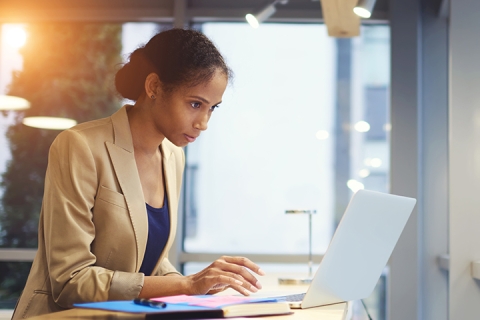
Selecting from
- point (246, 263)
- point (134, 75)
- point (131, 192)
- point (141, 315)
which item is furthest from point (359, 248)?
point (134, 75)

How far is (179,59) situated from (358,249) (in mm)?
829

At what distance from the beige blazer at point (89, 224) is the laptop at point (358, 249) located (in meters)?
0.46

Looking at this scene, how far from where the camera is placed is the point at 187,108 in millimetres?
1730

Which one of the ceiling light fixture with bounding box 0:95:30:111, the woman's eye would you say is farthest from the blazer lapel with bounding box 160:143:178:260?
the ceiling light fixture with bounding box 0:95:30:111

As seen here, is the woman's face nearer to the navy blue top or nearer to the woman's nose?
the woman's nose

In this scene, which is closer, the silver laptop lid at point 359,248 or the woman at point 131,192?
the silver laptop lid at point 359,248

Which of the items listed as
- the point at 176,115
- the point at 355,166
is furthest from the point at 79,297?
the point at 355,166

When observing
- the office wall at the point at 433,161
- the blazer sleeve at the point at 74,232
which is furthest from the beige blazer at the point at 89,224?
the office wall at the point at 433,161

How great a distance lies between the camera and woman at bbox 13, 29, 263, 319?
1.37 meters

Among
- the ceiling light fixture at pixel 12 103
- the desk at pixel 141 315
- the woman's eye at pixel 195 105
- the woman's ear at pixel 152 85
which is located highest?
the ceiling light fixture at pixel 12 103

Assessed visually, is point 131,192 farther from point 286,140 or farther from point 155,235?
point 286,140

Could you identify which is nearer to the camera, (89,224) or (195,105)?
(89,224)

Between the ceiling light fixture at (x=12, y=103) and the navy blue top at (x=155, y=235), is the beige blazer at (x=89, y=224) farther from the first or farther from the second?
the ceiling light fixture at (x=12, y=103)

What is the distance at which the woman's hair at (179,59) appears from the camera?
67.9 inches
